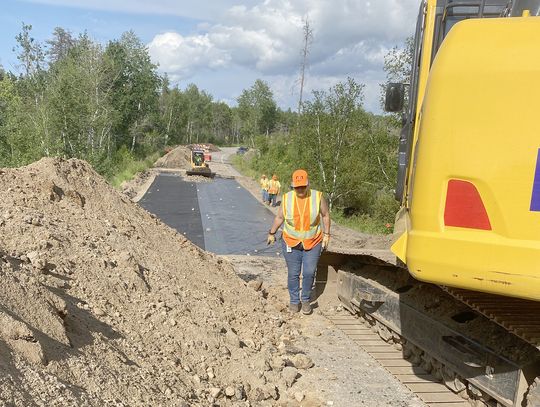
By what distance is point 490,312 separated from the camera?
3.16 metres

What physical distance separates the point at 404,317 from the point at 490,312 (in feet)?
4.90

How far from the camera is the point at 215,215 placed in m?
14.4

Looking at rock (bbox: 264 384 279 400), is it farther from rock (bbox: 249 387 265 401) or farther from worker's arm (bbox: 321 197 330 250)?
worker's arm (bbox: 321 197 330 250)

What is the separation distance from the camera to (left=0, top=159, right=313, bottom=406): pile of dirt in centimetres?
274

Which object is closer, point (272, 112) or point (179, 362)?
point (179, 362)

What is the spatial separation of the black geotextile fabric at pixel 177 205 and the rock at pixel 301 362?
5800mm

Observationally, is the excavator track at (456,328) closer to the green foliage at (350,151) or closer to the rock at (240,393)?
the rock at (240,393)

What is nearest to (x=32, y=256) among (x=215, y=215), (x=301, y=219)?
(x=301, y=219)

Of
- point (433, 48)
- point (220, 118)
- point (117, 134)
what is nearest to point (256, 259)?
point (433, 48)

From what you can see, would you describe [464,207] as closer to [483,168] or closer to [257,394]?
[483,168]

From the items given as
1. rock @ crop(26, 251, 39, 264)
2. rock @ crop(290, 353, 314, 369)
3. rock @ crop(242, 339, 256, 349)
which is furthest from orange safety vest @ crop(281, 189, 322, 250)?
rock @ crop(26, 251, 39, 264)

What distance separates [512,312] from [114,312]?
2918mm

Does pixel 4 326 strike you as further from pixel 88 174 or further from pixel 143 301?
pixel 88 174

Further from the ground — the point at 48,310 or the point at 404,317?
the point at 48,310
